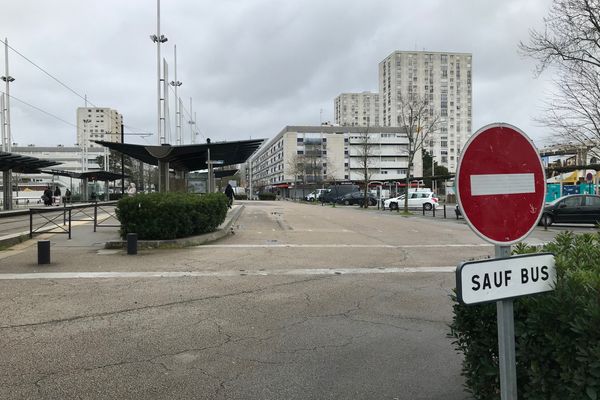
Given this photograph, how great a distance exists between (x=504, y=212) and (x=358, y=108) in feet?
622

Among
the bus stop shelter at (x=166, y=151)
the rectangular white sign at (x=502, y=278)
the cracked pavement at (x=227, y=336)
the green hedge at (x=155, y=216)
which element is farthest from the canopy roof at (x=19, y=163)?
the rectangular white sign at (x=502, y=278)

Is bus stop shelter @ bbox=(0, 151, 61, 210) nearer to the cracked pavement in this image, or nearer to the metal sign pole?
the cracked pavement

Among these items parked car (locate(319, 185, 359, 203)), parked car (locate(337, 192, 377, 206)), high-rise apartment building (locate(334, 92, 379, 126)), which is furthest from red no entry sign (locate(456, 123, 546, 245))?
high-rise apartment building (locate(334, 92, 379, 126))

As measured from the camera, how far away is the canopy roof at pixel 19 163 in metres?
23.9

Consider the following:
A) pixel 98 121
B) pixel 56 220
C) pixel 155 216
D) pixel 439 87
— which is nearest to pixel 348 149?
pixel 439 87

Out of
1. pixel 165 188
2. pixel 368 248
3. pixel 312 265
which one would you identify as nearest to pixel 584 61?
pixel 368 248

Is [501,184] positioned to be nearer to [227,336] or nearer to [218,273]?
[227,336]

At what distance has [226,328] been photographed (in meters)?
5.55

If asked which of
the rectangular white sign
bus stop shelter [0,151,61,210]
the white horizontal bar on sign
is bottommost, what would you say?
the rectangular white sign

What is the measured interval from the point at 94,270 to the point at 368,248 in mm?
7381

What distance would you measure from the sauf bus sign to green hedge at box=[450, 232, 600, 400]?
0.48 ft

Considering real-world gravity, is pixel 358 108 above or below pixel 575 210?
above

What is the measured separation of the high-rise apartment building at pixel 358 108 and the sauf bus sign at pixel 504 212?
185505 mm

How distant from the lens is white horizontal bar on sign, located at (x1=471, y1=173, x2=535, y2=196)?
7.94 ft
